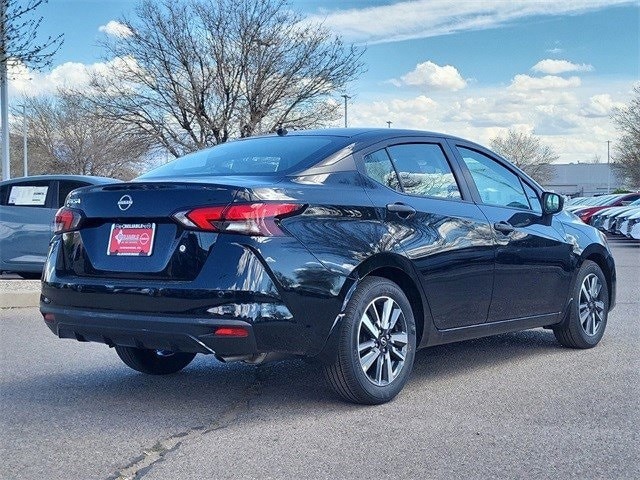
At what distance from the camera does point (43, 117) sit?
5119 centimetres

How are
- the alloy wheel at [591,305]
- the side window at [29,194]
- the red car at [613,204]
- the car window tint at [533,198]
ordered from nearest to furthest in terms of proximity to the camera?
the car window tint at [533,198]
the alloy wheel at [591,305]
the side window at [29,194]
the red car at [613,204]

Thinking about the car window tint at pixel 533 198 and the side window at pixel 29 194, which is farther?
the side window at pixel 29 194

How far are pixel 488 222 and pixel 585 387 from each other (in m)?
1.23

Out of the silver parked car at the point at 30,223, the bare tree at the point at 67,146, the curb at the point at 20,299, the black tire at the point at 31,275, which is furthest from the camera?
the bare tree at the point at 67,146

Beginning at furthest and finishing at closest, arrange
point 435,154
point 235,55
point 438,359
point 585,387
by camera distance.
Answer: point 235,55 < point 438,359 < point 435,154 < point 585,387

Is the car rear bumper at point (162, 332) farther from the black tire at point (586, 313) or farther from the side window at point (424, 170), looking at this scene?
the black tire at point (586, 313)

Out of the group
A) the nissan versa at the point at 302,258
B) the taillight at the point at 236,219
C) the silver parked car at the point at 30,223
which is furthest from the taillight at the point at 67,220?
the silver parked car at the point at 30,223

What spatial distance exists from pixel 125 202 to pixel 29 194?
24.4 feet

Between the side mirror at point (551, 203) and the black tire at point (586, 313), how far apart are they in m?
0.54

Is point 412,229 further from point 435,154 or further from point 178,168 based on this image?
point 178,168

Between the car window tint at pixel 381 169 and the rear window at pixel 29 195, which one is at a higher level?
the car window tint at pixel 381 169

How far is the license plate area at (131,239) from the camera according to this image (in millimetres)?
4430

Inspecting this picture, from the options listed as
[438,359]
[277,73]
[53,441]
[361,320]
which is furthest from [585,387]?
[277,73]

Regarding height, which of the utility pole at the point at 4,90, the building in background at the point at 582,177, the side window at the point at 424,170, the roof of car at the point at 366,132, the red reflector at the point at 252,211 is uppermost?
the utility pole at the point at 4,90
